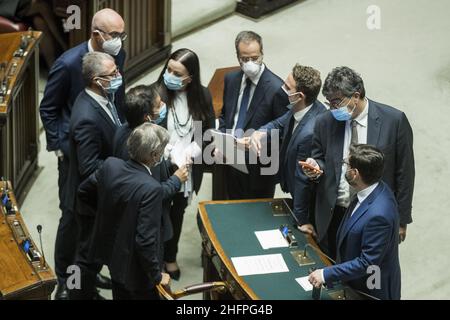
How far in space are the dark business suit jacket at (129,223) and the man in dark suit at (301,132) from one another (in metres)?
0.81

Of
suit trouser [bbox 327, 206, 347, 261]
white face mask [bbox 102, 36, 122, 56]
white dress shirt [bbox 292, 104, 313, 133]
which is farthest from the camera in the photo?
white face mask [bbox 102, 36, 122, 56]

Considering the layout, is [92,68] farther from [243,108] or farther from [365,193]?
[365,193]

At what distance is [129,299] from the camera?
16.8 feet

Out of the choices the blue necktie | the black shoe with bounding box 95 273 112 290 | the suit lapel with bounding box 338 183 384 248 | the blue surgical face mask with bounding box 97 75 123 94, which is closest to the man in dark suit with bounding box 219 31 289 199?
the blue necktie

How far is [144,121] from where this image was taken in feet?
16.9

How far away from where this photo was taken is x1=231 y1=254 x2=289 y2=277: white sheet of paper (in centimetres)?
483

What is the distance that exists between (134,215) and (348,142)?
126 cm

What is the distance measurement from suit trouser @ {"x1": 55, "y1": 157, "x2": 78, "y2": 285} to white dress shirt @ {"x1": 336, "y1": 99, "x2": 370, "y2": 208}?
1.61m

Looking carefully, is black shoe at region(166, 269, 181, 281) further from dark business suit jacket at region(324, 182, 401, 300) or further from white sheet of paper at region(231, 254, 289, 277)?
dark business suit jacket at region(324, 182, 401, 300)

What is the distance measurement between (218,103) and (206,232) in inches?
65.6

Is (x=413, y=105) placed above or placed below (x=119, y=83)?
below
